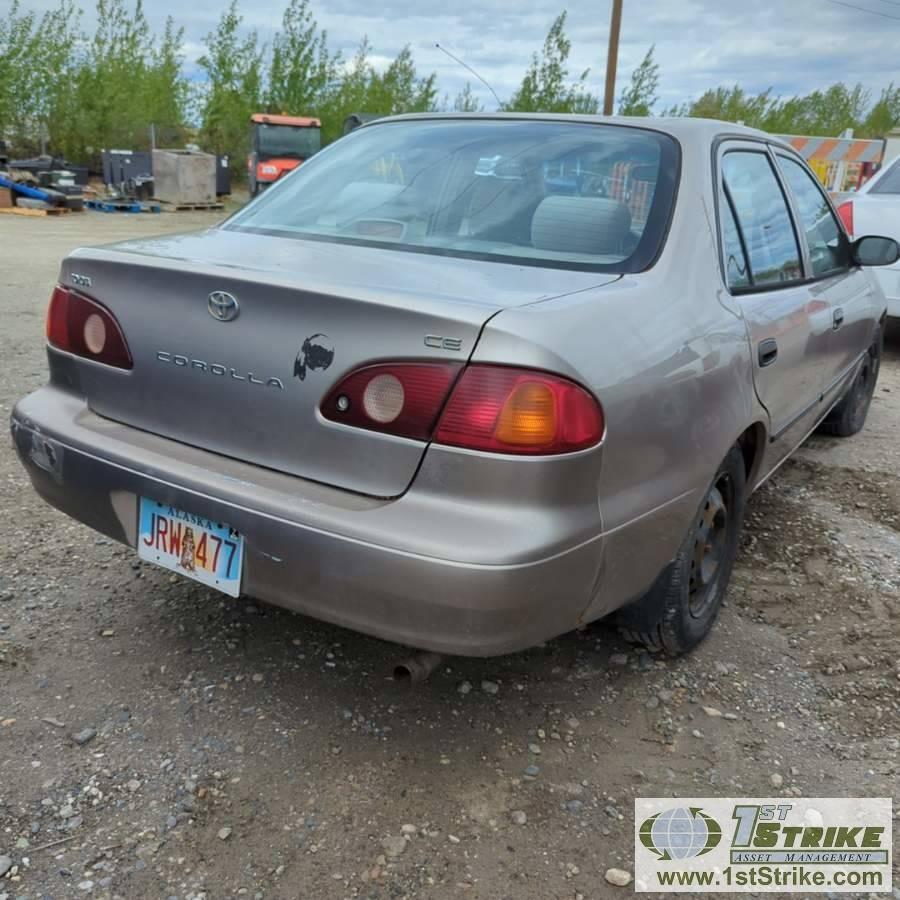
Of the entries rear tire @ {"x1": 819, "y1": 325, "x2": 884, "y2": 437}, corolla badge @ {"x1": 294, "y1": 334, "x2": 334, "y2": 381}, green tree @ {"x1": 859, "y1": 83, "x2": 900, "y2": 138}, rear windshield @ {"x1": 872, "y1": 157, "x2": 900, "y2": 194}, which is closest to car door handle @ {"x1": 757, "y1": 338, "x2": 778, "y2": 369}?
corolla badge @ {"x1": 294, "y1": 334, "x2": 334, "y2": 381}

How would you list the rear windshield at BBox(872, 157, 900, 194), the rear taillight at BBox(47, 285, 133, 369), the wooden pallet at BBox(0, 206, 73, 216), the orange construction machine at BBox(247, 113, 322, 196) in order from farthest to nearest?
the orange construction machine at BBox(247, 113, 322, 196) → the wooden pallet at BBox(0, 206, 73, 216) → the rear windshield at BBox(872, 157, 900, 194) → the rear taillight at BBox(47, 285, 133, 369)

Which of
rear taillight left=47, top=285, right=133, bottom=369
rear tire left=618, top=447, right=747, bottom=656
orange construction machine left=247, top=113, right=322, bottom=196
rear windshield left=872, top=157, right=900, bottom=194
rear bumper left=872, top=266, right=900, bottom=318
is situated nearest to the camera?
rear taillight left=47, top=285, right=133, bottom=369

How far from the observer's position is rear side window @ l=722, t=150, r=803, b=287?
2783 millimetres

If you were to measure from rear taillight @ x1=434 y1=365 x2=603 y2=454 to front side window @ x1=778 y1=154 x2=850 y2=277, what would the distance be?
6.95 ft

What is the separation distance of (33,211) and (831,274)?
1801 cm

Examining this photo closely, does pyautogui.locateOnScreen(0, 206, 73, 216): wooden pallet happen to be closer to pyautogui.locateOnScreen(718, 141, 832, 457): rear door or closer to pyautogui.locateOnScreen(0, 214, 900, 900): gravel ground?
pyautogui.locateOnScreen(0, 214, 900, 900): gravel ground

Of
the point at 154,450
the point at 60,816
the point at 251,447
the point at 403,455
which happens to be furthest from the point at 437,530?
the point at 60,816

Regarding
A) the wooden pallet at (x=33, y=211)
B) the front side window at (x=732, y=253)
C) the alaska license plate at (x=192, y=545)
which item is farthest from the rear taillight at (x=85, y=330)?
the wooden pallet at (x=33, y=211)

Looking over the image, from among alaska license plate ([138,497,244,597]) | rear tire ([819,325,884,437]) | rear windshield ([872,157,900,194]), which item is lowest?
rear tire ([819,325,884,437])

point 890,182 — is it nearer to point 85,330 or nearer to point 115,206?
point 85,330

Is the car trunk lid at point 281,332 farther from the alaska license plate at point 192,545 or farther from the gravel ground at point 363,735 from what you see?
the gravel ground at point 363,735

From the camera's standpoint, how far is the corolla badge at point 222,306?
6.62ft

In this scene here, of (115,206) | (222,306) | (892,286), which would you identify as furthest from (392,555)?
(115,206)

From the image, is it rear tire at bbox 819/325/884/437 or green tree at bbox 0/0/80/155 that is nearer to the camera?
rear tire at bbox 819/325/884/437
